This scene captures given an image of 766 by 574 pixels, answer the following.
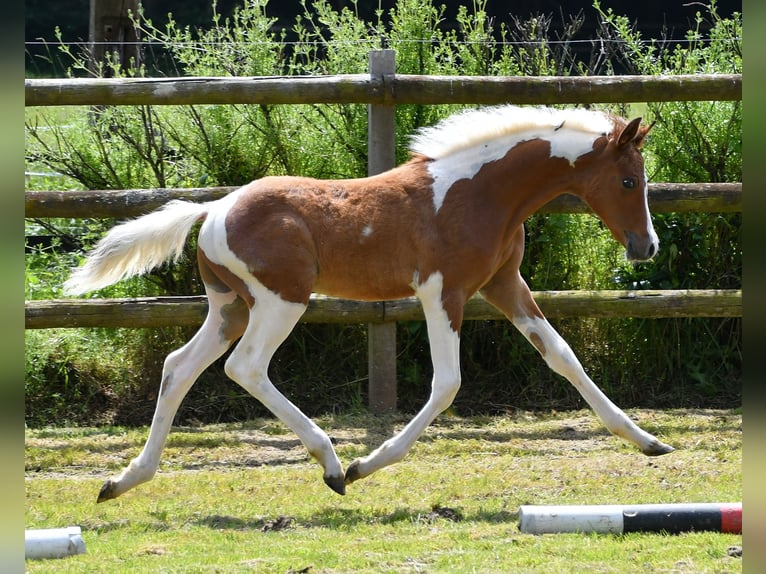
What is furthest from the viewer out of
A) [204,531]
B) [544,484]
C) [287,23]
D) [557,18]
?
[287,23]

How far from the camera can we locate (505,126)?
4898 millimetres

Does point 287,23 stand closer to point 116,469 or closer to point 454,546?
point 116,469

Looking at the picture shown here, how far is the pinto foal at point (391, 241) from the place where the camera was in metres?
4.59

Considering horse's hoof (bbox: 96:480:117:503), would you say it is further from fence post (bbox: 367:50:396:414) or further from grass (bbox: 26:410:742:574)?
fence post (bbox: 367:50:396:414)

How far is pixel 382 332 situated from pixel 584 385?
1.89 meters

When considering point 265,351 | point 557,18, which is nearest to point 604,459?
A: point 265,351

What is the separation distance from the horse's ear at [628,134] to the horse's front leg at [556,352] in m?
0.83

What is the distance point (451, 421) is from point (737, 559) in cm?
297

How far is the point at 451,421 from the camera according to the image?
6.55m

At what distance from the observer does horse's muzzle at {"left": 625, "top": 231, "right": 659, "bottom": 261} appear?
15.8 feet

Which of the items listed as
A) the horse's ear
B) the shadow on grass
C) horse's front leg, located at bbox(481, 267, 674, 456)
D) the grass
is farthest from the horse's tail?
the horse's ear

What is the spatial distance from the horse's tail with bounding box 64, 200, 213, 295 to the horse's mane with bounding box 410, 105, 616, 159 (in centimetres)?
121

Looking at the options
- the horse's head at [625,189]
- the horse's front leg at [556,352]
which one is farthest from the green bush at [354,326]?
the horse's head at [625,189]

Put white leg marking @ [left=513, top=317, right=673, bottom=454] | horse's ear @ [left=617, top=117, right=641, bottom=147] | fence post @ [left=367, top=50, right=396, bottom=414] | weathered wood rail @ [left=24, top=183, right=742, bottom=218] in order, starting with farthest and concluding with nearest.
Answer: fence post @ [left=367, top=50, right=396, bottom=414], weathered wood rail @ [left=24, top=183, right=742, bottom=218], white leg marking @ [left=513, top=317, right=673, bottom=454], horse's ear @ [left=617, top=117, right=641, bottom=147]
